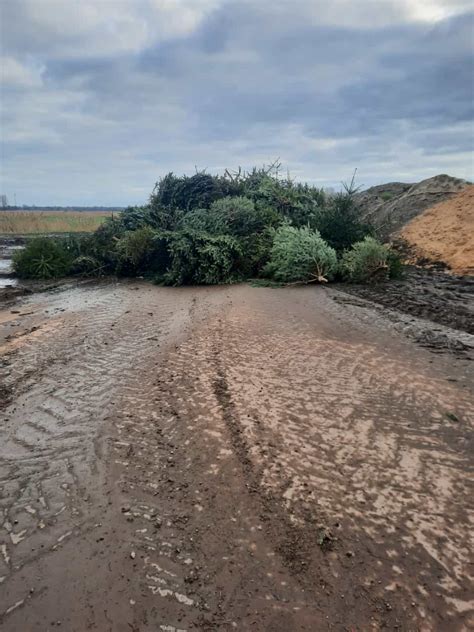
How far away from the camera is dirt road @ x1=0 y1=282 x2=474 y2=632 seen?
2.49 meters

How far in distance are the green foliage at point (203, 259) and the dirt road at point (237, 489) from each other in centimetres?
636

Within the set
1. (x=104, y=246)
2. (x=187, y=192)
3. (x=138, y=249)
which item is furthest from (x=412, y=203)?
(x=104, y=246)

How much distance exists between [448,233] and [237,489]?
14.0 meters

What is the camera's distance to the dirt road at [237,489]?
249cm

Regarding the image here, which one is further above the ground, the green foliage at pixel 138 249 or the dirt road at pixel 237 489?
the green foliage at pixel 138 249

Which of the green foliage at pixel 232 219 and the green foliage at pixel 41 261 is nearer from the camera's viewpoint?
the green foliage at pixel 232 219

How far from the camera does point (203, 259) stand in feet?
42.0

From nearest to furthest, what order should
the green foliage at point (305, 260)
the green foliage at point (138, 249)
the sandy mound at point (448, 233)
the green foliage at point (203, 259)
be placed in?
the green foliage at point (305, 260) → the green foliage at point (203, 259) → the sandy mound at point (448, 233) → the green foliage at point (138, 249)

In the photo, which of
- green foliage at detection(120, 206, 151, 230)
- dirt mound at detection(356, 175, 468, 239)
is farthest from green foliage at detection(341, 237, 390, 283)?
green foliage at detection(120, 206, 151, 230)

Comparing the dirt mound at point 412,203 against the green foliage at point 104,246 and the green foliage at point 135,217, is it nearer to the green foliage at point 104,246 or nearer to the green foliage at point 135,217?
the green foliage at point 135,217

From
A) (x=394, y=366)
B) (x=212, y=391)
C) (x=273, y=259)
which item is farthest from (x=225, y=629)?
(x=273, y=259)

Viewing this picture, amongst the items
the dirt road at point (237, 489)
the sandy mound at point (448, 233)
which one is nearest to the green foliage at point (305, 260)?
the sandy mound at point (448, 233)

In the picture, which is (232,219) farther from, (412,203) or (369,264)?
(412,203)

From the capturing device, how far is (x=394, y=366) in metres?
5.77
